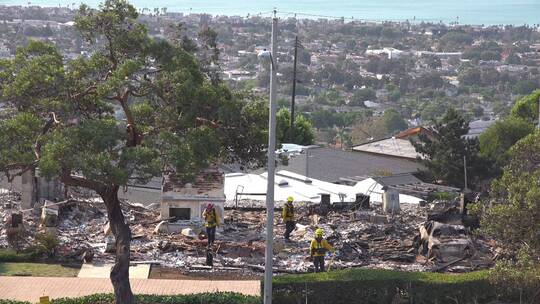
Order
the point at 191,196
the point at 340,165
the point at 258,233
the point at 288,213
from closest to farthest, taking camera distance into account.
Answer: the point at 288,213
the point at 191,196
the point at 258,233
the point at 340,165

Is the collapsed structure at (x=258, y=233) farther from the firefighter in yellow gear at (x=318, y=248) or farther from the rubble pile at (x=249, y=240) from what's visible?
the firefighter in yellow gear at (x=318, y=248)

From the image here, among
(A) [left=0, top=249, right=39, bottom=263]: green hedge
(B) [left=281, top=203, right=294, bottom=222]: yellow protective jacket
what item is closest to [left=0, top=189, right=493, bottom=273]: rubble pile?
(B) [left=281, top=203, right=294, bottom=222]: yellow protective jacket

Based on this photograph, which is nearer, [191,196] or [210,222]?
[210,222]

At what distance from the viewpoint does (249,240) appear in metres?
23.6

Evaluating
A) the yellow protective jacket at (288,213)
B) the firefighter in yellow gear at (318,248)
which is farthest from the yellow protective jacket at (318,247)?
the yellow protective jacket at (288,213)

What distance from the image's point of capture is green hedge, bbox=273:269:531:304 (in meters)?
18.8

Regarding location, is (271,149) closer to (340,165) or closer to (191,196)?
(191,196)

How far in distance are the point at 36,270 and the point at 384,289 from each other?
744cm

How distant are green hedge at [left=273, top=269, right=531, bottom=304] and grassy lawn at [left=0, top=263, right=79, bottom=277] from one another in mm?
4801

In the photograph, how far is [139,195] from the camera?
3216cm

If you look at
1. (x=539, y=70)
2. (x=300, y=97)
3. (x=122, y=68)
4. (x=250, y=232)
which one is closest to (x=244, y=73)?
(x=300, y=97)

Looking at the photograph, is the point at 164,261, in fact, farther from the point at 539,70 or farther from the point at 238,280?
the point at 539,70

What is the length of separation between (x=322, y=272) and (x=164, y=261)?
3906 millimetres

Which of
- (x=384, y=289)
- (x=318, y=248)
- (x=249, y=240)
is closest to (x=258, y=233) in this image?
(x=249, y=240)
